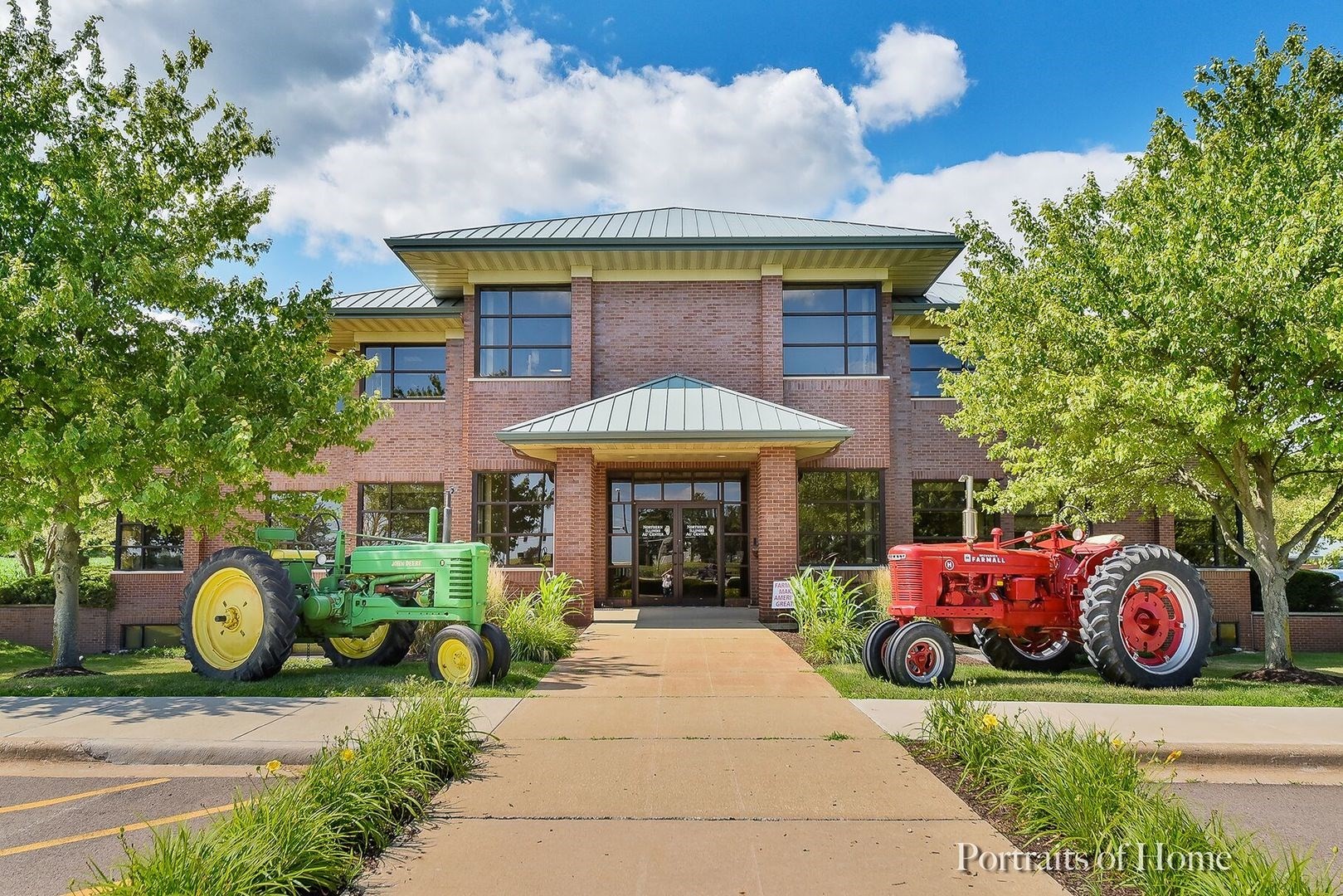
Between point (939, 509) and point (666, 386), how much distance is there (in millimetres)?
6995

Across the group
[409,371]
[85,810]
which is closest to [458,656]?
[85,810]

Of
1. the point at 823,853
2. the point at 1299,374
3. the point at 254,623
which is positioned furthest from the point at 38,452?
the point at 1299,374

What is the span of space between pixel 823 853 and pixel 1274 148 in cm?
1196

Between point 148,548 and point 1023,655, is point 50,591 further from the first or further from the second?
point 1023,655

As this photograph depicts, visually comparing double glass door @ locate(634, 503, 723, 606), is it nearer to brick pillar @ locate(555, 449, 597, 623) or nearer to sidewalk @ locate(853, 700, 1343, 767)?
brick pillar @ locate(555, 449, 597, 623)

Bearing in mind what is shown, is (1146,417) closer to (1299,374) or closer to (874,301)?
(1299,374)

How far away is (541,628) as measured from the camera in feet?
41.2

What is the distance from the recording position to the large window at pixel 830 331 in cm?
1922

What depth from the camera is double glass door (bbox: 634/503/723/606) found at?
19703mm

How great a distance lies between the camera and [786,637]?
578 inches

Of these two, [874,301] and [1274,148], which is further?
[874,301]

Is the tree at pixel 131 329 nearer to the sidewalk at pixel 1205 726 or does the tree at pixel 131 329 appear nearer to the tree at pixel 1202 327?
the sidewalk at pixel 1205 726

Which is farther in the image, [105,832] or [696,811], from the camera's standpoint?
[696,811]

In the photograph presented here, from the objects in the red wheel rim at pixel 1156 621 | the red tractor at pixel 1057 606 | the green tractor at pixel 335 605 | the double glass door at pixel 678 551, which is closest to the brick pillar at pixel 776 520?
the double glass door at pixel 678 551
